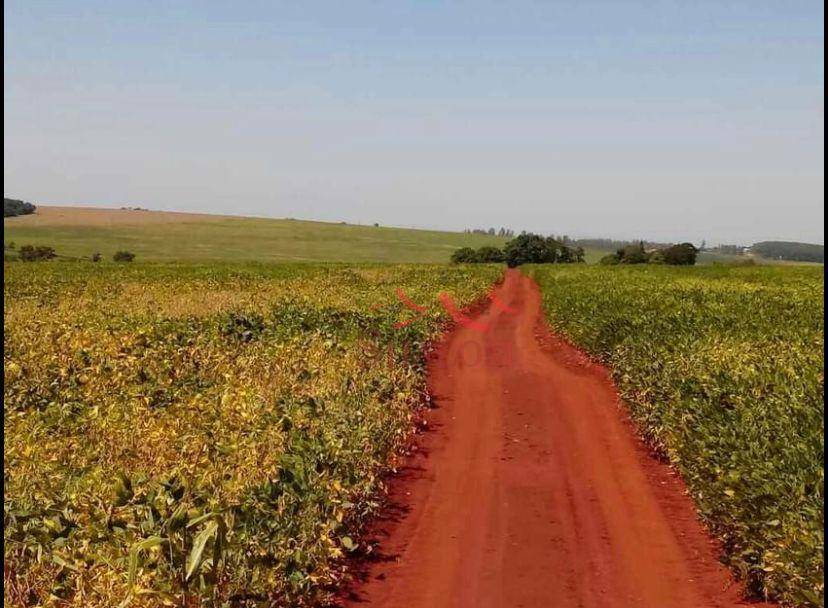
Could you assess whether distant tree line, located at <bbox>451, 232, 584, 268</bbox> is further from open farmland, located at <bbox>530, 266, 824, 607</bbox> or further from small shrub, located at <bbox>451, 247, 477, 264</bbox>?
open farmland, located at <bbox>530, 266, 824, 607</bbox>

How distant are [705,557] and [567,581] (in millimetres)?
1802

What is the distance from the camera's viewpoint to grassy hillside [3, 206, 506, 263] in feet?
367

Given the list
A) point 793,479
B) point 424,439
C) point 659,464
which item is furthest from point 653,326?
point 793,479

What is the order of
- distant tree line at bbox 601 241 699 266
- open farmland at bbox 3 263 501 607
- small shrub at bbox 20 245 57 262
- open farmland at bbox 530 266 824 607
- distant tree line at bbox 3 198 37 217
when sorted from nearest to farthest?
open farmland at bbox 3 263 501 607
open farmland at bbox 530 266 824 607
small shrub at bbox 20 245 57 262
distant tree line at bbox 601 241 699 266
distant tree line at bbox 3 198 37 217

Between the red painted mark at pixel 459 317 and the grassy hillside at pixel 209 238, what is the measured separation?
72.0m

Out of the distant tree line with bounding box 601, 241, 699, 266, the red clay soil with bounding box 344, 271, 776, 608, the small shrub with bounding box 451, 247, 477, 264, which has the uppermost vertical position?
the distant tree line with bounding box 601, 241, 699, 266

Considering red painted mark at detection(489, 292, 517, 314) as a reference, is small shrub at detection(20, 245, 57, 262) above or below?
below

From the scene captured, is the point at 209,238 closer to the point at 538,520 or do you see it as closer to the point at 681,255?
the point at 681,255

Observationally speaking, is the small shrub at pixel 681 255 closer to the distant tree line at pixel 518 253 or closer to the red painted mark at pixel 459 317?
the distant tree line at pixel 518 253

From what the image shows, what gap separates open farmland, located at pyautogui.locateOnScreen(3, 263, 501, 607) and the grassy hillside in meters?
84.4

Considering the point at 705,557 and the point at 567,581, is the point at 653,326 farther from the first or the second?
the point at 567,581

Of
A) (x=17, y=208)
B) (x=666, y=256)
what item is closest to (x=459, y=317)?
(x=666, y=256)

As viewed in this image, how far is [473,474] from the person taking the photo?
10.1m

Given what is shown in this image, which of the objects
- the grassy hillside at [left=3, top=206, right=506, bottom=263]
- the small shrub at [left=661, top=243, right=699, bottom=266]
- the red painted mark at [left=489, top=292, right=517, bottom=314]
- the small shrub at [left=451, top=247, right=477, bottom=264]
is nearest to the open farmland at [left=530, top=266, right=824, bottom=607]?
the red painted mark at [left=489, top=292, right=517, bottom=314]
